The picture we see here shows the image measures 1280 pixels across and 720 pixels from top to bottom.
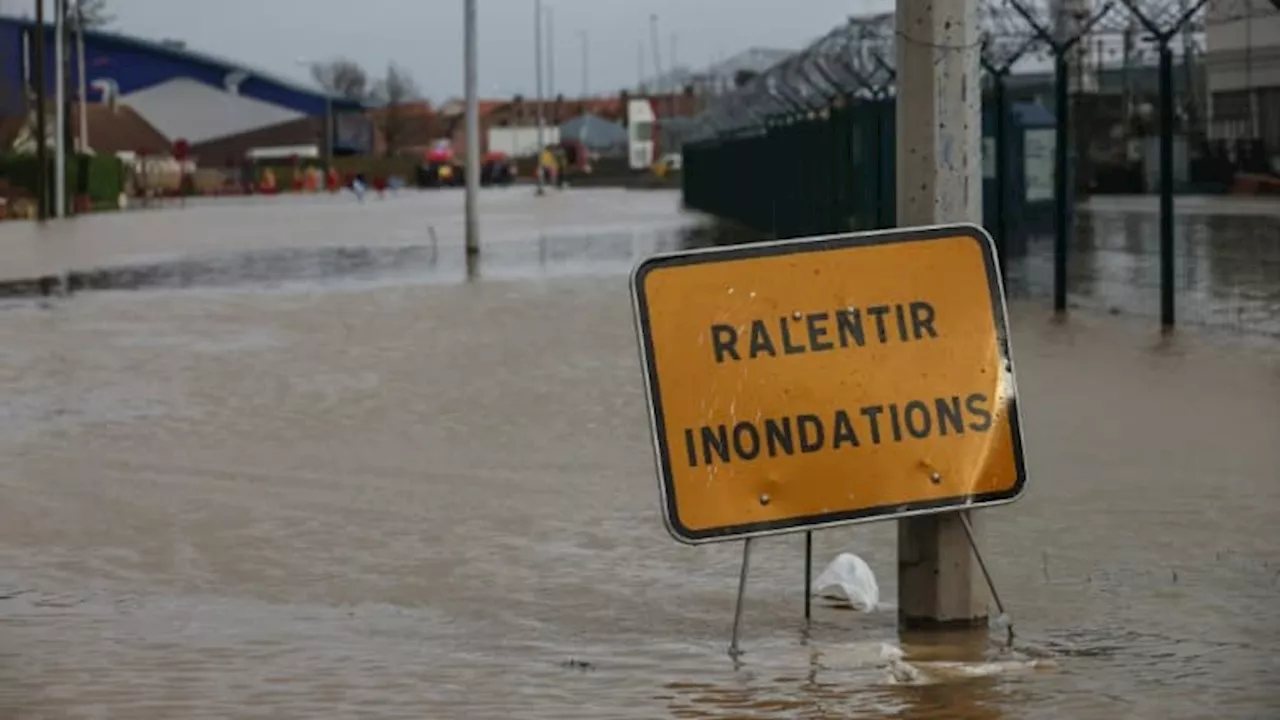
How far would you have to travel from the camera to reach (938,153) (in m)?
7.92

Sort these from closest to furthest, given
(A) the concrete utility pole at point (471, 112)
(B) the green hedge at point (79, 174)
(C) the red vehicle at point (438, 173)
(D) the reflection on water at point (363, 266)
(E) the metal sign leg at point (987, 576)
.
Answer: (E) the metal sign leg at point (987, 576), (D) the reflection on water at point (363, 266), (A) the concrete utility pole at point (471, 112), (B) the green hedge at point (79, 174), (C) the red vehicle at point (438, 173)

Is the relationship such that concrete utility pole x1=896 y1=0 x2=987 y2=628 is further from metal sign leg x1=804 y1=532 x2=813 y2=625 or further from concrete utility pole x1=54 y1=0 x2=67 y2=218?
concrete utility pole x1=54 y1=0 x2=67 y2=218

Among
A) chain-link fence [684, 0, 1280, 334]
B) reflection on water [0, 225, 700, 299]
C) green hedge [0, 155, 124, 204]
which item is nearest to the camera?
chain-link fence [684, 0, 1280, 334]

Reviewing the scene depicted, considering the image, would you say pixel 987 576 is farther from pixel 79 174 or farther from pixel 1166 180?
pixel 79 174

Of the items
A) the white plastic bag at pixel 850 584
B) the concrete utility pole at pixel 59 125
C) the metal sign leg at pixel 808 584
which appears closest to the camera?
the metal sign leg at pixel 808 584

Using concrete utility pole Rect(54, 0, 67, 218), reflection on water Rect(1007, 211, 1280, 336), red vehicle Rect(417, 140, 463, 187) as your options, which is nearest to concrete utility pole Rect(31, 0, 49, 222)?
concrete utility pole Rect(54, 0, 67, 218)

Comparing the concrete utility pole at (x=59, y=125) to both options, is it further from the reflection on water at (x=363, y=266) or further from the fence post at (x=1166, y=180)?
the fence post at (x=1166, y=180)

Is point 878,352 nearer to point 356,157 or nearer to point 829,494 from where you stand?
point 829,494

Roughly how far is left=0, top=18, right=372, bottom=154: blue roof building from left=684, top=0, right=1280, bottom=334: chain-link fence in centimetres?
9164

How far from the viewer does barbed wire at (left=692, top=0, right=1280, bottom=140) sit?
1911 centimetres

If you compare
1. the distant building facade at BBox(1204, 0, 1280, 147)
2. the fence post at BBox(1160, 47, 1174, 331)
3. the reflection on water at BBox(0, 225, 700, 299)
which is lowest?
the reflection on water at BBox(0, 225, 700, 299)

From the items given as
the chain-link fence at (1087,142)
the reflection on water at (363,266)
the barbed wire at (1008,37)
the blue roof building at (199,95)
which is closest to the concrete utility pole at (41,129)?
the reflection on water at (363,266)

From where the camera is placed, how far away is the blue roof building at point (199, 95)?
13488 cm

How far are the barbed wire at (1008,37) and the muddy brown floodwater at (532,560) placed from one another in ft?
7.87
